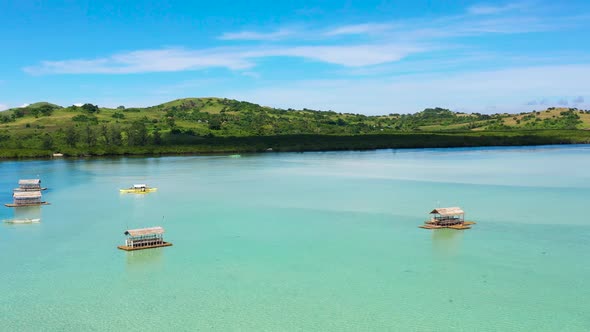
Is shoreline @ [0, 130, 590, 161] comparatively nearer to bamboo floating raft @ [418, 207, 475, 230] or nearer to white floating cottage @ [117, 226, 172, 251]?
bamboo floating raft @ [418, 207, 475, 230]

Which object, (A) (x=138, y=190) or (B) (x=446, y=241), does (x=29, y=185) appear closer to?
(A) (x=138, y=190)

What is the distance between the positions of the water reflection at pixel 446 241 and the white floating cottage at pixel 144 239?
804 inches

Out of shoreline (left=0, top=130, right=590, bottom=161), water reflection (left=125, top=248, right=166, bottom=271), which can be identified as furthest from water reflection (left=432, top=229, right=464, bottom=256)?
shoreline (left=0, top=130, right=590, bottom=161)

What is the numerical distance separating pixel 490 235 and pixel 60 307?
3208cm

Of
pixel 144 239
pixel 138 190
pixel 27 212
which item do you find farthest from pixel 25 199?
pixel 144 239

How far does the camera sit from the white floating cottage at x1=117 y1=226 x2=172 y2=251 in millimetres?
40219

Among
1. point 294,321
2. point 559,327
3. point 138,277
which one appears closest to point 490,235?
point 559,327

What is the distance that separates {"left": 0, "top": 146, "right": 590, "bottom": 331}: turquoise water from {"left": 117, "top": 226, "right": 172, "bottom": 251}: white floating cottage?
0.95 m

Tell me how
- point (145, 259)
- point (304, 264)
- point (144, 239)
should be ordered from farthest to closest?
point (144, 239), point (145, 259), point (304, 264)

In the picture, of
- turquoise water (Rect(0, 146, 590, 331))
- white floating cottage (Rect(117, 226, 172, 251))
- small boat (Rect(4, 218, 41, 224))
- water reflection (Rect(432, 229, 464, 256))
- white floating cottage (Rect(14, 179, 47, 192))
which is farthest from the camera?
white floating cottage (Rect(14, 179, 47, 192))

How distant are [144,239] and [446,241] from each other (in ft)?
76.8

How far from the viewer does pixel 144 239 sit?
4175 cm

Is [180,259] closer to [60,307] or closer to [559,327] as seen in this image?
[60,307]

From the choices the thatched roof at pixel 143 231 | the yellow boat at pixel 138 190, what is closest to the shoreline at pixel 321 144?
the yellow boat at pixel 138 190
